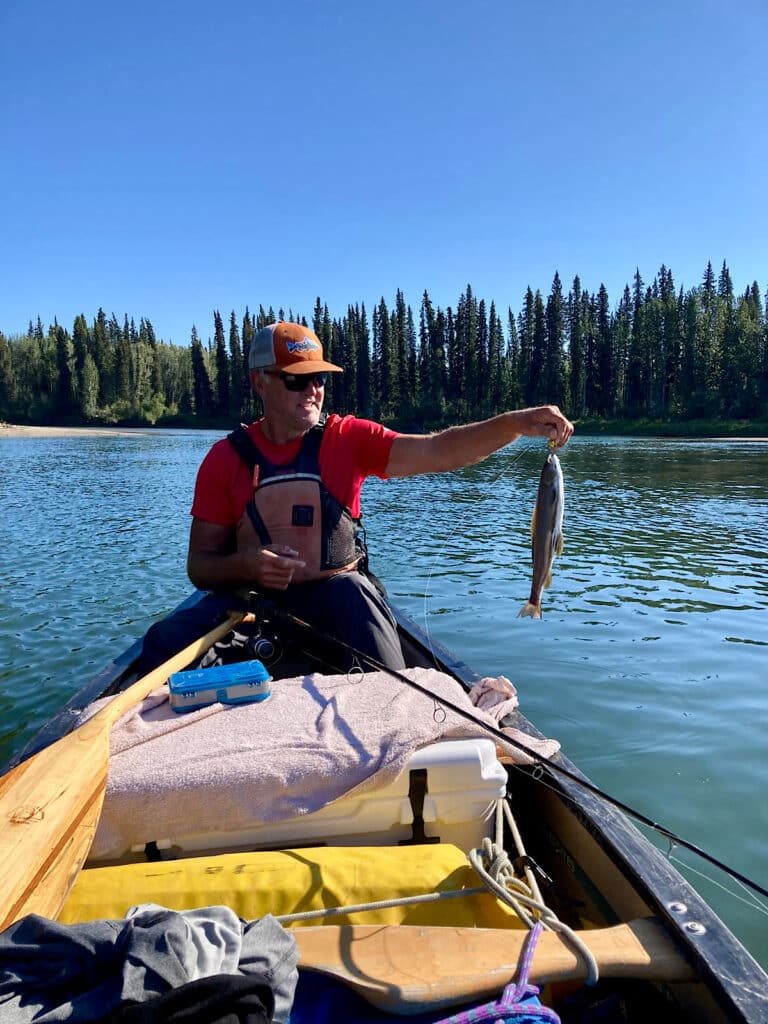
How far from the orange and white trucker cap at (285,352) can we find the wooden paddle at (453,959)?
3.25 meters

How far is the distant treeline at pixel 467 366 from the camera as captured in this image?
240ft

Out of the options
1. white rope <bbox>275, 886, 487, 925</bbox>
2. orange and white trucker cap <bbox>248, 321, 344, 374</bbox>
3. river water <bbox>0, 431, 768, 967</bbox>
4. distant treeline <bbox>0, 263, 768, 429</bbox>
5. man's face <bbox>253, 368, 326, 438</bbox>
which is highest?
distant treeline <bbox>0, 263, 768, 429</bbox>

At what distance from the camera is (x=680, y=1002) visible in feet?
6.64

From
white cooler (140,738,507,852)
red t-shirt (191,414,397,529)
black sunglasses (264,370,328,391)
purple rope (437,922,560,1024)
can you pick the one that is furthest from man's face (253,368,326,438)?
purple rope (437,922,560,1024)

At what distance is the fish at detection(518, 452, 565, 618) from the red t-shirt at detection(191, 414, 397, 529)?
1.17 meters

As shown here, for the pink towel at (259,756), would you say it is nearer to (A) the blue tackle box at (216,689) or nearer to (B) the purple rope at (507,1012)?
(A) the blue tackle box at (216,689)

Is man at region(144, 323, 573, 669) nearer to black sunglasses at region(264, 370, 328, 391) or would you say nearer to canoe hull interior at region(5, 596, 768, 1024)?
black sunglasses at region(264, 370, 328, 391)

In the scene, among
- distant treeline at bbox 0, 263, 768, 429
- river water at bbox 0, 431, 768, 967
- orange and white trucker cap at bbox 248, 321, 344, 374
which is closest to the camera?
orange and white trucker cap at bbox 248, 321, 344, 374

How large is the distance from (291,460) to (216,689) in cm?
179

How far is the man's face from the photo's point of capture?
450 centimetres

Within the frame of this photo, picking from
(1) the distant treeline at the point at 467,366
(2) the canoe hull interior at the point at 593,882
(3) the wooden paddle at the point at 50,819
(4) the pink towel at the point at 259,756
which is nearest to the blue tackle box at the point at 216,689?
(4) the pink towel at the point at 259,756

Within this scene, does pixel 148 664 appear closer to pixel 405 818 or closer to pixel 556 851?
pixel 405 818

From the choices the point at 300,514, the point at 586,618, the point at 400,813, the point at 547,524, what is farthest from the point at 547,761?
the point at 586,618

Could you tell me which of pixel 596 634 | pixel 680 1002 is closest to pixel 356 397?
pixel 596 634
